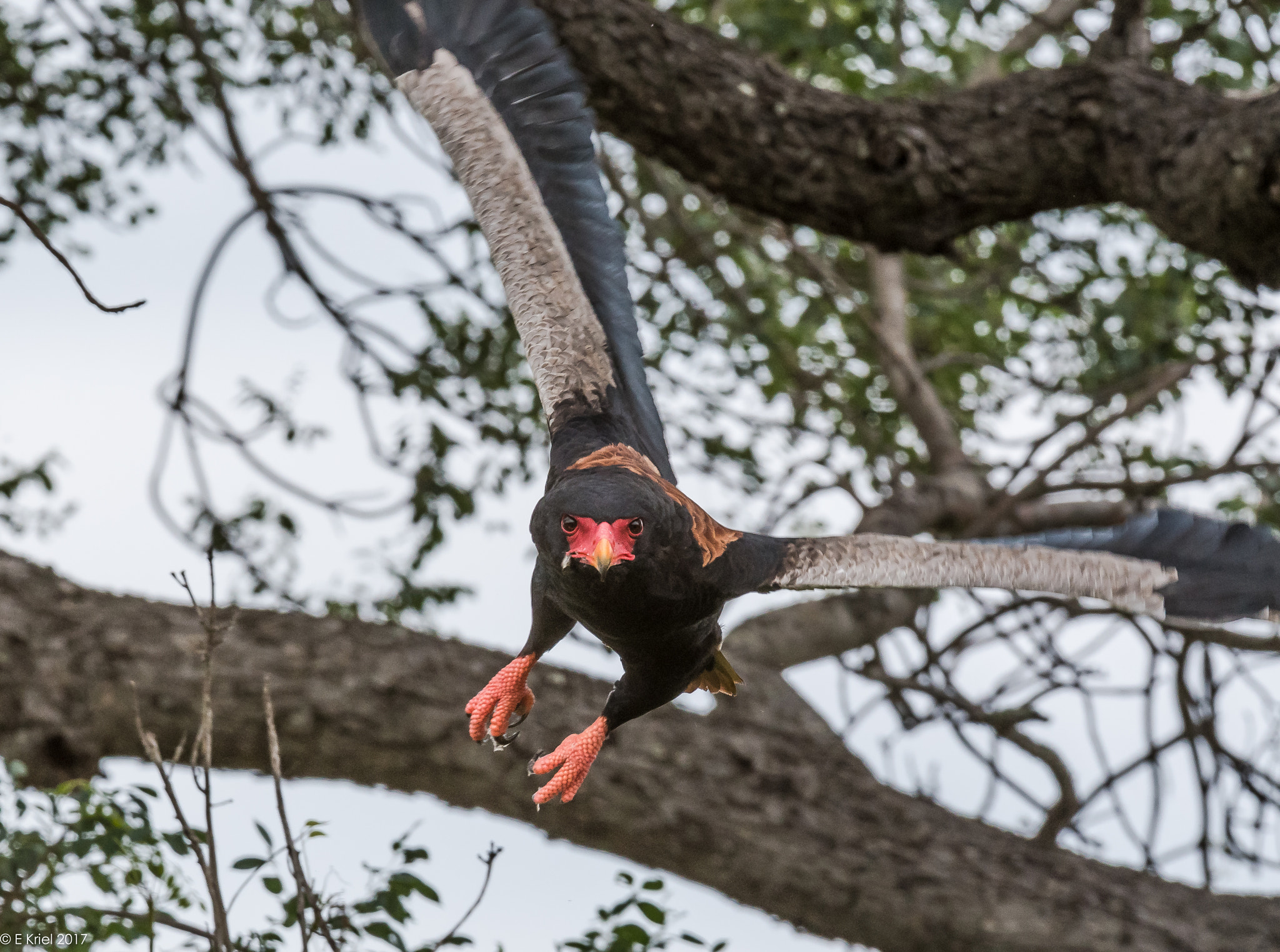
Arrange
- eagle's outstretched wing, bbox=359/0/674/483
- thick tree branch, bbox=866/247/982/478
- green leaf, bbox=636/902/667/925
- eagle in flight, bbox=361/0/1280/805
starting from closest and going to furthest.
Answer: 1. eagle in flight, bbox=361/0/1280/805
2. eagle's outstretched wing, bbox=359/0/674/483
3. green leaf, bbox=636/902/667/925
4. thick tree branch, bbox=866/247/982/478

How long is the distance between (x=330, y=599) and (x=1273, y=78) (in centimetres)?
391

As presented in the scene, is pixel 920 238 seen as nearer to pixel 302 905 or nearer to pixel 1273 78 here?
pixel 1273 78

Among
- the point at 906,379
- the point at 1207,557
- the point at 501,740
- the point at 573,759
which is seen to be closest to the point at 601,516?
the point at 573,759

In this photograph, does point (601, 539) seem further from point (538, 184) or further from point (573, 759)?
point (538, 184)

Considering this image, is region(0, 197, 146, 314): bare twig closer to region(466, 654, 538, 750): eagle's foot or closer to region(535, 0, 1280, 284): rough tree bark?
region(466, 654, 538, 750): eagle's foot

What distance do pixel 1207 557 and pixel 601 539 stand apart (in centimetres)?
120

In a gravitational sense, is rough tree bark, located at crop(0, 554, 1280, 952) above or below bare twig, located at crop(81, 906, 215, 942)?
above

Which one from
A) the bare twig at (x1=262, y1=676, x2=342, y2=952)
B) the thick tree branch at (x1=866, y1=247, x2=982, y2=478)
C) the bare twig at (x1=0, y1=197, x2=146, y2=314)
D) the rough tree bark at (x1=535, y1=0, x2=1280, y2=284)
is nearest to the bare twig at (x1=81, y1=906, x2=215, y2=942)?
the bare twig at (x1=262, y1=676, x2=342, y2=952)

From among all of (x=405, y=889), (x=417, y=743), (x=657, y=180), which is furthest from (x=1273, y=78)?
(x=405, y=889)

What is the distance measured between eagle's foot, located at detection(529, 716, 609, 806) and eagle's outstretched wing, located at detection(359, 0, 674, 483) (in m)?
0.52

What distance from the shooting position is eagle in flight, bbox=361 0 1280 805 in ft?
5.83

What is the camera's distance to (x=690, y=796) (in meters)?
3.70

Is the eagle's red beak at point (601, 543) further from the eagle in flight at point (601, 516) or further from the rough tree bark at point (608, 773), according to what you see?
the rough tree bark at point (608, 773)

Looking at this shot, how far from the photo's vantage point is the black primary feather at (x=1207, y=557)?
219 cm
